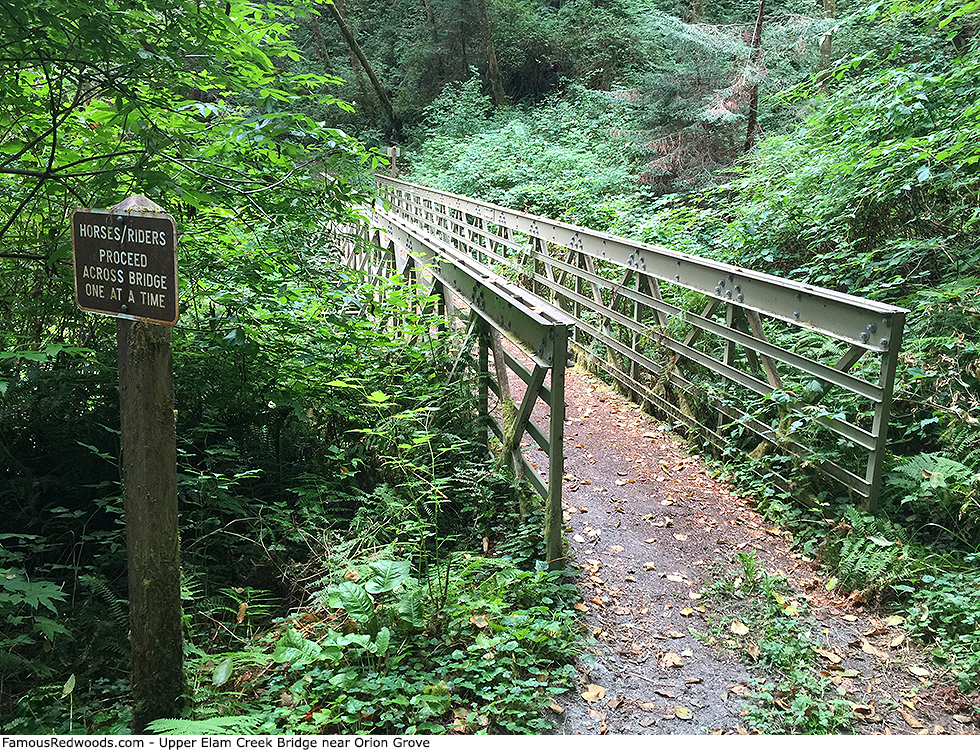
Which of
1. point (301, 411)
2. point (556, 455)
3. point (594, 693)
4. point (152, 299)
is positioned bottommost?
point (594, 693)

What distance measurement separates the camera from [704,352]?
659 cm

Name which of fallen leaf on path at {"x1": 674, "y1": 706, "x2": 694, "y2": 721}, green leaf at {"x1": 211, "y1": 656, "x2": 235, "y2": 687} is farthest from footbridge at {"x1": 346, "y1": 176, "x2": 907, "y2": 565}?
green leaf at {"x1": 211, "y1": 656, "x2": 235, "y2": 687}

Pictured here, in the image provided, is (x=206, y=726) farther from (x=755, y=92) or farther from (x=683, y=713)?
(x=755, y=92)

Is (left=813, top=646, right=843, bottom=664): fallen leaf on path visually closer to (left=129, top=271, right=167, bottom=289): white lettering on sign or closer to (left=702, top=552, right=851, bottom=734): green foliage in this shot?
(left=702, top=552, right=851, bottom=734): green foliage

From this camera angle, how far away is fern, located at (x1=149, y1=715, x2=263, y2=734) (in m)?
2.55

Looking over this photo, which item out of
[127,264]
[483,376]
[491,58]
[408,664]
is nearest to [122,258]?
[127,264]

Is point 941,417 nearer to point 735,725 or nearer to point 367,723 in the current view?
point 735,725

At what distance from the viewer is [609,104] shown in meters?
21.0

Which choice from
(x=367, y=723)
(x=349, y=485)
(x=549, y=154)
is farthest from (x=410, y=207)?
(x=367, y=723)

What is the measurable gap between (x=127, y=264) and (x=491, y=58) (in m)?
26.1

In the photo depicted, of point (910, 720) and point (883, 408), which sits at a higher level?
point (883, 408)

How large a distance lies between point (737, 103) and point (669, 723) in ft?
44.9

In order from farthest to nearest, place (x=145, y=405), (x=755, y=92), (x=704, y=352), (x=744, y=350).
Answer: (x=755, y=92) < (x=704, y=352) < (x=744, y=350) < (x=145, y=405)

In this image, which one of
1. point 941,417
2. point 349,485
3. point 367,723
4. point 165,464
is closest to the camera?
point 165,464
